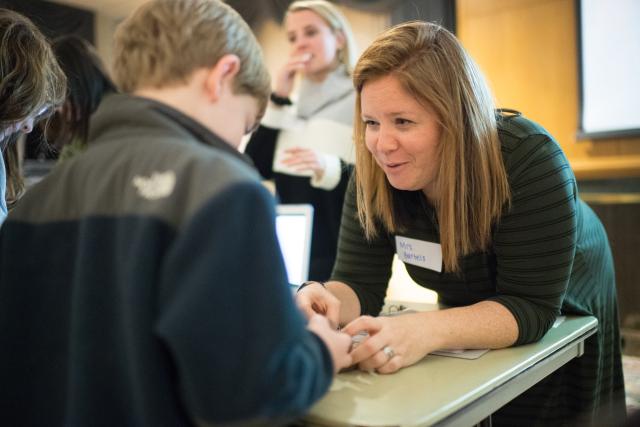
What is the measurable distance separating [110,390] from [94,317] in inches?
3.7

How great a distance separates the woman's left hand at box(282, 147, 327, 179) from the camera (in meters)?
2.04

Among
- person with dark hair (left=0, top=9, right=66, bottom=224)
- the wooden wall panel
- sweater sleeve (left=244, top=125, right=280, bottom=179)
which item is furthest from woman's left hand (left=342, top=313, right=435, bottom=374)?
the wooden wall panel

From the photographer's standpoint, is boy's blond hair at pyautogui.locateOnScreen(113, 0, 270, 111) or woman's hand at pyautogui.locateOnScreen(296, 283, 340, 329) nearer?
boy's blond hair at pyautogui.locateOnScreen(113, 0, 270, 111)

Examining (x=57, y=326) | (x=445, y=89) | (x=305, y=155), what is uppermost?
(x=445, y=89)

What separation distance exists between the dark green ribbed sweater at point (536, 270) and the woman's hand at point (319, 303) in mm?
238

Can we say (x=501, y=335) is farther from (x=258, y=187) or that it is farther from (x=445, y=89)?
(x=258, y=187)

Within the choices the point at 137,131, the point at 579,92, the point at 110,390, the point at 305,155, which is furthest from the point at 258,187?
the point at 579,92

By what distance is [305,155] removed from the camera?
2039 mm

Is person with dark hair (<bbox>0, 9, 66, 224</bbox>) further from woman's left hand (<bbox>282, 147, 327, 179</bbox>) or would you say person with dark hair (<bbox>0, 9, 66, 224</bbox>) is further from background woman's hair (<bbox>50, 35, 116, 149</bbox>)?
woman's left hand (<bbox>282, 147, 327, 179</bbox>)

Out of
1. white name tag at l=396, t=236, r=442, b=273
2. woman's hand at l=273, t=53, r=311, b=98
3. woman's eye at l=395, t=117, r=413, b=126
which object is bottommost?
white name tag at l=396, t=236, r=442, b=273

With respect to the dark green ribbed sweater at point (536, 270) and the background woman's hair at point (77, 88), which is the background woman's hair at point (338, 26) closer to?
the background woman's hair at point (77, 88)

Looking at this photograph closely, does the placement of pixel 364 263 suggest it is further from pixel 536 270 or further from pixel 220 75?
pixel 220 75

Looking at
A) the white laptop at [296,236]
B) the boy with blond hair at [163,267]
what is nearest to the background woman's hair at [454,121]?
the boy with blond hair at [163,267]

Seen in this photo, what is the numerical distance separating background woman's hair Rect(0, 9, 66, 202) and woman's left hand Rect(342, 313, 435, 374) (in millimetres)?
854
